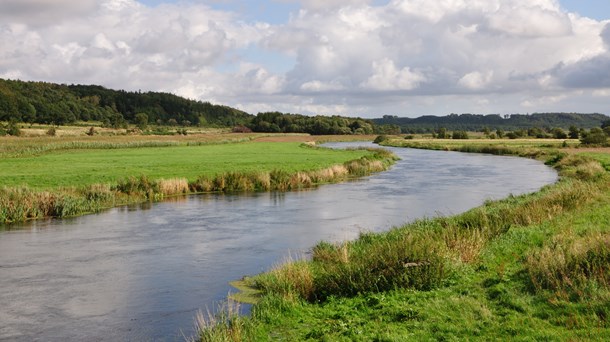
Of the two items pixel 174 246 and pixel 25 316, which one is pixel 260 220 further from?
pixel 25 316

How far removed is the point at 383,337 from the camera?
425 inches

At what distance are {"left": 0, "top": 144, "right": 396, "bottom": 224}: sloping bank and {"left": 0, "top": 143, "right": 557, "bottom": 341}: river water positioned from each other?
149 cm

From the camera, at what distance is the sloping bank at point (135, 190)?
1156 inches

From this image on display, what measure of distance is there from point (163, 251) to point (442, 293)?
12.1m

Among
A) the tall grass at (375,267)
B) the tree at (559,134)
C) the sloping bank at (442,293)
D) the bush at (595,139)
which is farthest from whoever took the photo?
the tree at (559,134)

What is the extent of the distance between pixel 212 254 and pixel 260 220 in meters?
8.21

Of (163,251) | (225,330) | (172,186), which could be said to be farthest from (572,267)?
(172,186)

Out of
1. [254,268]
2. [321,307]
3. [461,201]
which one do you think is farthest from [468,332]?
[461,201]

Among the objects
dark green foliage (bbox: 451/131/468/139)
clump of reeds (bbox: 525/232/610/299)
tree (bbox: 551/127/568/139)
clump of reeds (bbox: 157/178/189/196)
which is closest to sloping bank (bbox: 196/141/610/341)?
clump of reeds (bbox: 525/232/610/299)

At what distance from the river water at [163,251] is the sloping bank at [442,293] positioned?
197cm

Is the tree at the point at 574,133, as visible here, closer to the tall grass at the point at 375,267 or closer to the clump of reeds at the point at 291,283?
Result: the tall grass at the point at 375,267

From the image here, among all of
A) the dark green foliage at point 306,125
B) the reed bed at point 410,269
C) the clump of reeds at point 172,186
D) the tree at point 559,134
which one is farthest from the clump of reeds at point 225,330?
the dark green foliage at point 306,125

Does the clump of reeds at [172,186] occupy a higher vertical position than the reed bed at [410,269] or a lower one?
lower

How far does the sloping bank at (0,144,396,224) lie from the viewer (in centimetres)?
2938
